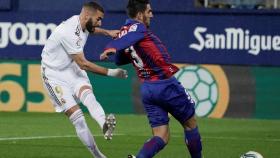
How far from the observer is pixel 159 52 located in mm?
11664

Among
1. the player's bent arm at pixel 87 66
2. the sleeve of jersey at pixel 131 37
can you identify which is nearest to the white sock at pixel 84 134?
the player's bent arm at pixel 87 66

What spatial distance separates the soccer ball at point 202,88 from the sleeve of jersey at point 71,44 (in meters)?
9.02

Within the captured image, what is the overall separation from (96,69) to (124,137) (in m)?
5.09

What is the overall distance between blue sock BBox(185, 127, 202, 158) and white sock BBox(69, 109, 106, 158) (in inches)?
57.3

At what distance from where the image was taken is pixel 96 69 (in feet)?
41.8

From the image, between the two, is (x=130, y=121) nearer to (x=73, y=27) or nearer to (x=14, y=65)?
(x=14, y=65)

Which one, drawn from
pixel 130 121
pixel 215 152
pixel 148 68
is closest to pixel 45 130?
pixel 130 121

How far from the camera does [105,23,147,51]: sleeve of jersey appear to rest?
11312 mm

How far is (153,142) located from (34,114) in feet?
37.6

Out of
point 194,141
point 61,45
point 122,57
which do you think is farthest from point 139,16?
point 61,45

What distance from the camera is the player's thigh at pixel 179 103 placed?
11695 millimetres

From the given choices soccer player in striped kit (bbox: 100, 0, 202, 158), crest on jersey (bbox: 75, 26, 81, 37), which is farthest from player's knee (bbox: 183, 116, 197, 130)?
crest on jersey (bbox: 75, 26, 81, 37)

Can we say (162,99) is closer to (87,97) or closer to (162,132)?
(162,132)

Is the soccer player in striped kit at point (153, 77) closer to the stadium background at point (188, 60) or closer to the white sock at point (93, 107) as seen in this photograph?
the white sock at point (93, 107)
